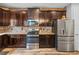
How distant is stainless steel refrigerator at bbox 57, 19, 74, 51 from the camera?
25.0 feet

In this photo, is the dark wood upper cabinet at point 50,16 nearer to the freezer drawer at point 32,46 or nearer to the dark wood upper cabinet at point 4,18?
the freezer drawer at point 32,46

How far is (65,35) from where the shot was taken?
25.1 ft

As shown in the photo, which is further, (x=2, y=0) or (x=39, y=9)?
(x=39, y=9)

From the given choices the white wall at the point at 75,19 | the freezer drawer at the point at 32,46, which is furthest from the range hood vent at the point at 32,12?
the white wall at the point at 75,19

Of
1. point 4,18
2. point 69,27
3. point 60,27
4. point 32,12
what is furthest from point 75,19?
point 4,18

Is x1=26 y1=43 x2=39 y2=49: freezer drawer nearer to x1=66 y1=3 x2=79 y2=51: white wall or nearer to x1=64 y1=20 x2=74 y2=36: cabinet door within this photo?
x1=64 y1=20 x2=74 y2=36: cabinet door

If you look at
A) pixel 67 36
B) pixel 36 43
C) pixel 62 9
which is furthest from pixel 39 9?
pixel 67 36

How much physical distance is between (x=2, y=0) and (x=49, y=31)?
173 inches

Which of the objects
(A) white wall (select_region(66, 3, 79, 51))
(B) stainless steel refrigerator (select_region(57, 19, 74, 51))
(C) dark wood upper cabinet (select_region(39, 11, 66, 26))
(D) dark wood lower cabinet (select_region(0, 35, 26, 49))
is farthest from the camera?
(C) dark wood upper cabinet (select_region(39, 11, 66, 26))

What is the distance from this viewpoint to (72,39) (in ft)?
25.1

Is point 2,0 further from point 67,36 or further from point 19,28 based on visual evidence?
point 19,28

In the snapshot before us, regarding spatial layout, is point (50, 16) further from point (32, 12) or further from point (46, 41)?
point (46, 41)

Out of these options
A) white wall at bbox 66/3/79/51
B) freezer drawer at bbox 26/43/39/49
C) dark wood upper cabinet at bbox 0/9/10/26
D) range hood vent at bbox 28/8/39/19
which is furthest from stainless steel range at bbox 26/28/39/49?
white wall at bbox 66/3/79/51

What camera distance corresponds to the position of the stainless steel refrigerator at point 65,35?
7.62 m
